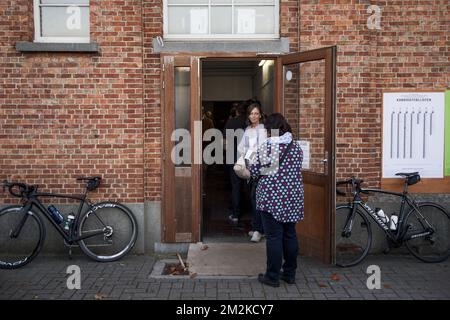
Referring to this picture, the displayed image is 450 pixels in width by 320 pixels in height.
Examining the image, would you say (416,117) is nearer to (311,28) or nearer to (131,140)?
(311,28)

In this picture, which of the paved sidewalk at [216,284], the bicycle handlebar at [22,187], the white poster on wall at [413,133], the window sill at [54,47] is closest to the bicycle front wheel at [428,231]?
the paved sidewalk at [216,284]

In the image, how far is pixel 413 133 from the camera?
22.0 feet

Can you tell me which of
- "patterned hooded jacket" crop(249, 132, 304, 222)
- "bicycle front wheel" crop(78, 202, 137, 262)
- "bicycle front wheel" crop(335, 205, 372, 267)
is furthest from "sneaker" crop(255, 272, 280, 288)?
"bicycle front wheel" crop(78, 202, 137, 262)

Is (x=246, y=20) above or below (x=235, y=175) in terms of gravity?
above

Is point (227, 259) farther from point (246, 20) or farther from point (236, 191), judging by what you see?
point (246, 20)

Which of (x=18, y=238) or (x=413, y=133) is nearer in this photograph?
(x=18, y=238)

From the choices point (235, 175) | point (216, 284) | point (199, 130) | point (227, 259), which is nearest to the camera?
point (216, 284)

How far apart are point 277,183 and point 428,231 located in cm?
274

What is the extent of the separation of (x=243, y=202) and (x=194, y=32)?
14.2 ft

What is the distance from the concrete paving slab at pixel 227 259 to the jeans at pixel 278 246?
487 mm

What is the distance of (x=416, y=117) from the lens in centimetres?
670

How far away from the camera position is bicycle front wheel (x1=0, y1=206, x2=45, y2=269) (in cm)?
616

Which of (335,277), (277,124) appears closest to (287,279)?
(335,277)

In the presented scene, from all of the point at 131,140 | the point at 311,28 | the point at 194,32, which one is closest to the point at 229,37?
the point at 194,32
